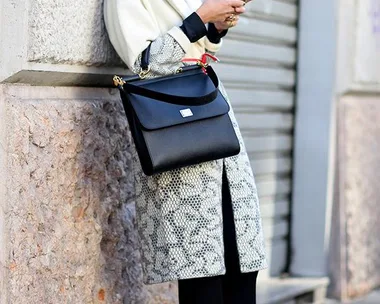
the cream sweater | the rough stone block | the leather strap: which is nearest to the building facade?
the rough stone block

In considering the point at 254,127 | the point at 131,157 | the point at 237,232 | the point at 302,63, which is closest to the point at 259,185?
the point at 254,127

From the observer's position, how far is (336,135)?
6355mm

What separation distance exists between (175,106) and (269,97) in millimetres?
2856

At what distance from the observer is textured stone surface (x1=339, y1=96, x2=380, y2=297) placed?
6371 millimetres

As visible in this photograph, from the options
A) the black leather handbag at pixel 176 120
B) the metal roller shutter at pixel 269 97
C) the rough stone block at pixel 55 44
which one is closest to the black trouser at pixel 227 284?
the black leather handbag at pixel 176 120

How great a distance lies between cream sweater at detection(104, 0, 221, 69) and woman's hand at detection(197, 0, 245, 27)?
93 millimetres

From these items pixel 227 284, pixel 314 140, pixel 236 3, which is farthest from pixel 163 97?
pixel 314 140

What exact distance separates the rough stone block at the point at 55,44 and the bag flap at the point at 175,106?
1.13 feet

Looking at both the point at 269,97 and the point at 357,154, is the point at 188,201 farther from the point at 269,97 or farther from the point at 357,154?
the point at 357,154

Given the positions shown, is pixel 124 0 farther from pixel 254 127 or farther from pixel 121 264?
pixel 254 127

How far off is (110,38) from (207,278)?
2.81 ft

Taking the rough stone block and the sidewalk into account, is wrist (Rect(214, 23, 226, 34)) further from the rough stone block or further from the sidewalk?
the sidewalk

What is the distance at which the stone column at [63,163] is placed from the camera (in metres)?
3.25

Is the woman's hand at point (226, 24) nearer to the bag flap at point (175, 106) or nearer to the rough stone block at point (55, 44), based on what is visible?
the bag flap at point (175, 106)
